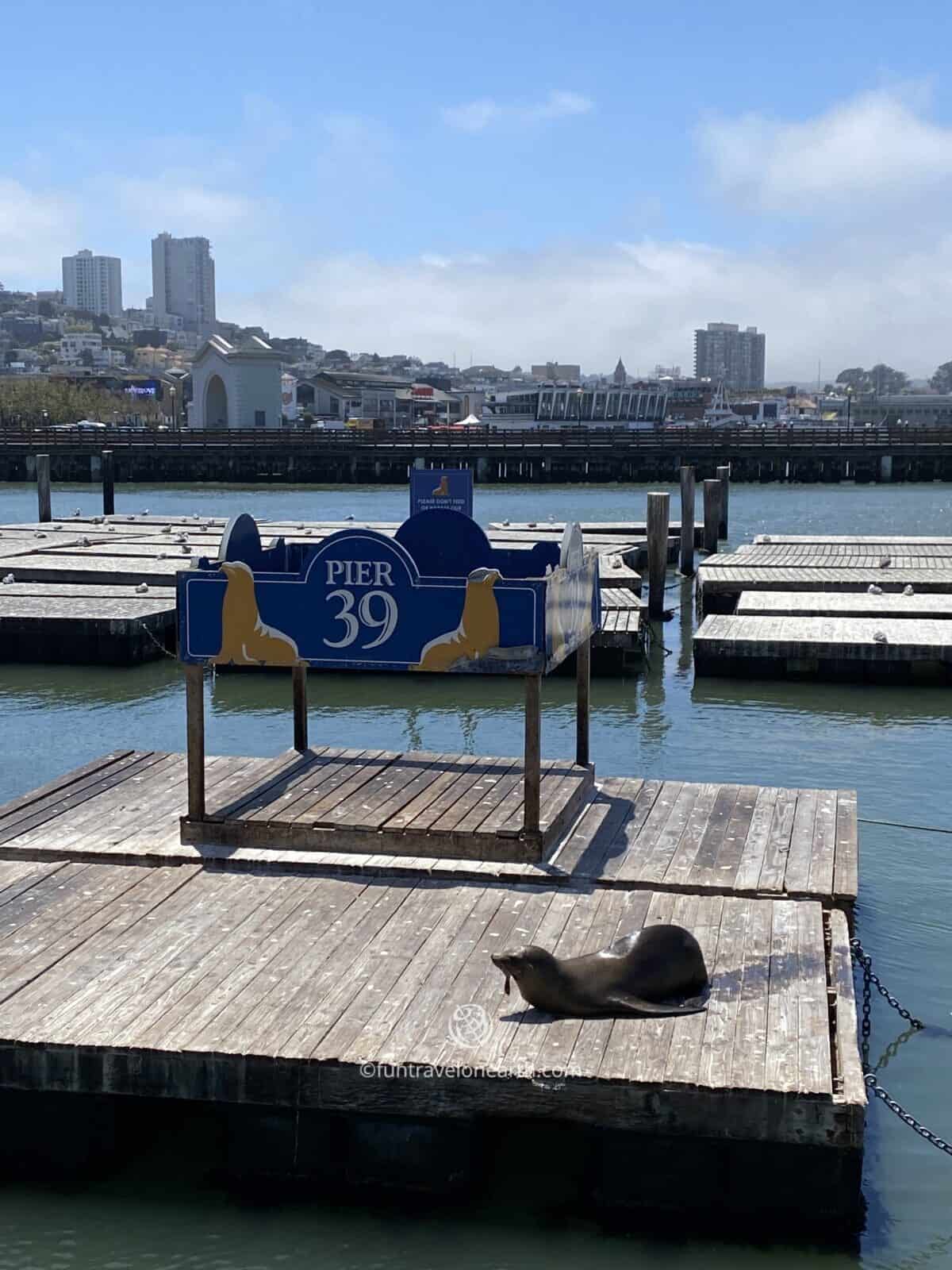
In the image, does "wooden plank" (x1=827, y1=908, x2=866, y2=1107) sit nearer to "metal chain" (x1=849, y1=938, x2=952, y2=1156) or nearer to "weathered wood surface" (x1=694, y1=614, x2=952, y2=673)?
"metal chain" (x1=849, y1=938, x2=952, y2=1156)

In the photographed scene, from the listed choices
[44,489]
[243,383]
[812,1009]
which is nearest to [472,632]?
[812,1009]

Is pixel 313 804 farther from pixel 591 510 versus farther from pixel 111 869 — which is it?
pixel 591 510

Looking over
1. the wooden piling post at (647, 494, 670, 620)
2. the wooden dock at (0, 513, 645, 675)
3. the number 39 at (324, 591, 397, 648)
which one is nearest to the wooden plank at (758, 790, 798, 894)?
the number 39 at (324, 591, 397, 648)

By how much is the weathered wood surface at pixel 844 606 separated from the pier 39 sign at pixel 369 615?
12.5 meters

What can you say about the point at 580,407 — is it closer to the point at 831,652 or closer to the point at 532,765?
the point at 831,652

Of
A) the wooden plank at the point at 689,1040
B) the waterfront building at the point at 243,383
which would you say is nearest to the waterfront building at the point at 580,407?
the waterfront building at the point at 243,383

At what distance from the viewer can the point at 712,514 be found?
1377 inches

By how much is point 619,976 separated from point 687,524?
76.7ft

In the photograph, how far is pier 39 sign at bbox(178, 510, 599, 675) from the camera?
812 cm

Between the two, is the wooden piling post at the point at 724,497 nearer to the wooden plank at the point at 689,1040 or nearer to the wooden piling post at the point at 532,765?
the wooden piling post at the point at 532,765

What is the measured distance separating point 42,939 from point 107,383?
164 meters

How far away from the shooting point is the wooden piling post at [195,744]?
836 cm

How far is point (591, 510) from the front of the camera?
53344 millimetres

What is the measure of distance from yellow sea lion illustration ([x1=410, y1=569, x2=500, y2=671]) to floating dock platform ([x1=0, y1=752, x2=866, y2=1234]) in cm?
111
